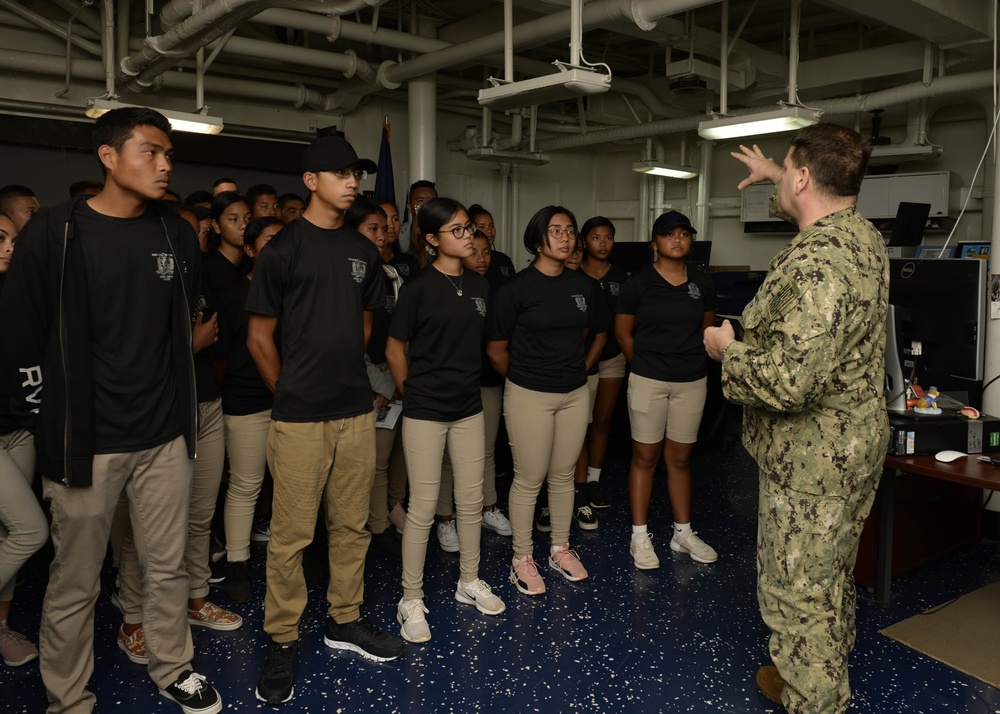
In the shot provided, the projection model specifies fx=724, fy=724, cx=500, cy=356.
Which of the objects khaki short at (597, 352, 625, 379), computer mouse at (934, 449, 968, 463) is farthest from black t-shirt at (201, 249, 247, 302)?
computer mouse at (934, 449, 968, 463)

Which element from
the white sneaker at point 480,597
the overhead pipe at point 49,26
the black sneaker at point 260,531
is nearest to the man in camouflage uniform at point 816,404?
the white sneaker at point 480,597

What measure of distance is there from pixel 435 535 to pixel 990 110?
5.90 metres

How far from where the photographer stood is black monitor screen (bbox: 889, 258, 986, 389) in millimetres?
3266

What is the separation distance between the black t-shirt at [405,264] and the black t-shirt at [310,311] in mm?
1366

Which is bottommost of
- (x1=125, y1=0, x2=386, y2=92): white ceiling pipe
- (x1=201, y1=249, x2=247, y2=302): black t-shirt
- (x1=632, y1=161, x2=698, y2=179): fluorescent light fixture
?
(x1=201, y1=249, x2=247, y2=302): black t-shirt

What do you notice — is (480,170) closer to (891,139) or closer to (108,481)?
(891,139)

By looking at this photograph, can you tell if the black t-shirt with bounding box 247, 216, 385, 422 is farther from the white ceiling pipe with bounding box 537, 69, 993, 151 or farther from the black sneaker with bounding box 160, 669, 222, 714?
the white ceiling pipe with bounding box 537, 69, 993, 151

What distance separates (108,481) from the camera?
81.0 inches

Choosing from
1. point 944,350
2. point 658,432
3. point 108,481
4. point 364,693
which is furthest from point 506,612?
point 944,350

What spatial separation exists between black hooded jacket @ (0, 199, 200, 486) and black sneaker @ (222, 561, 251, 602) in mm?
1144

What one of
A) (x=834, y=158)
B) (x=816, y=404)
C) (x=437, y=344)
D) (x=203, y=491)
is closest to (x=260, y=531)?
(x=203, y=491)

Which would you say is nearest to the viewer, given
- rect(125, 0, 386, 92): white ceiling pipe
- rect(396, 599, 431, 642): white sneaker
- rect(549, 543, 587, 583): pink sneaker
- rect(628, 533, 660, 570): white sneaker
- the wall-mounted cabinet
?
rect(396, 599, 431, 642): white sneaker

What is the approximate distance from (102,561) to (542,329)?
181cm

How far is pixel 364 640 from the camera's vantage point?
101 inches
